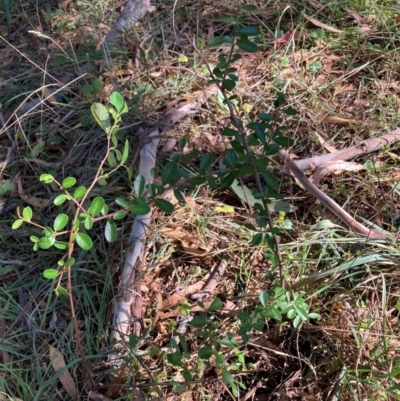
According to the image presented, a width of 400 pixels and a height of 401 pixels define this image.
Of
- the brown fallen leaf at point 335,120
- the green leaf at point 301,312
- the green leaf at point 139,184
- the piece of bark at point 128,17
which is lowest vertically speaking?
the brown fallen leaf at point 335,120

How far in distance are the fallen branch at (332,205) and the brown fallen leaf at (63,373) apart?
105 cm

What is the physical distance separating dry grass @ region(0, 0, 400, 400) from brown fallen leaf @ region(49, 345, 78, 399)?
2cm

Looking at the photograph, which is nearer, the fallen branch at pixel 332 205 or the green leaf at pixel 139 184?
the green leaf at pixel 139 184

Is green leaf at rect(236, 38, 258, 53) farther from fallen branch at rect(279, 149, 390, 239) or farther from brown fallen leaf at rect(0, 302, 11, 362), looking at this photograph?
brown fallen leaf at rect(0, 302, 11, 362)

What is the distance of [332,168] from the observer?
1888 mm

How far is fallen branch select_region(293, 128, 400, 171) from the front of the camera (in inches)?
75.6

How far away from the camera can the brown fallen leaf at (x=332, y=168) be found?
6.19 ft

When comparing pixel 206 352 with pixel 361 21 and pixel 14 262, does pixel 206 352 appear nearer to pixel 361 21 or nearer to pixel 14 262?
pixel 14 262

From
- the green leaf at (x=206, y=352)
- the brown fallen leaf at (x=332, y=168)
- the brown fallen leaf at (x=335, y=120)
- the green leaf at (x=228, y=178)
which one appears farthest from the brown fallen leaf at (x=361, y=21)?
the green leaf at (x=206, y=352)

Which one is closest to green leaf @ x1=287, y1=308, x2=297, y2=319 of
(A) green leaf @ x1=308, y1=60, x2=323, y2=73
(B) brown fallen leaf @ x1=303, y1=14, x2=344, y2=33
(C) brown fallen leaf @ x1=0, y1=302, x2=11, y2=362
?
(C) brown fallen leaf @ x1=0, y1=302, x2=11, y2=362

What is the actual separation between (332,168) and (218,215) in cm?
48

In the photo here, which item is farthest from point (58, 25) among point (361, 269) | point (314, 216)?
point (361, 269)

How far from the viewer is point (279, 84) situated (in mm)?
2211

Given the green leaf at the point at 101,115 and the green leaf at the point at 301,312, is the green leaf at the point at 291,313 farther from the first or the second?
the green leaf at the point at 101,115
